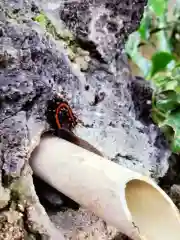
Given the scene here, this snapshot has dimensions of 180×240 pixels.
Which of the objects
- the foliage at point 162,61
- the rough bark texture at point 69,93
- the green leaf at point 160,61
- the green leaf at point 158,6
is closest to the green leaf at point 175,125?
the foliage at point 162,61

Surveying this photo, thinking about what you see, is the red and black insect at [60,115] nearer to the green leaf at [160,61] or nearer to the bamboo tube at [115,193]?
the bamboo tube at [115,193]

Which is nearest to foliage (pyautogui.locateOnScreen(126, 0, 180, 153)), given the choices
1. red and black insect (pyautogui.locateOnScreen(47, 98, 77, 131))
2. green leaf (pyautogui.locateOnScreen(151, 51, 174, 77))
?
green leaf (pyautogui.locateOnScreen(151, 51, 174, 77))

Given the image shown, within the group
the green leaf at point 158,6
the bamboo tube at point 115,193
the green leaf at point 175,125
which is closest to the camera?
the bamboo tube at point 115,193

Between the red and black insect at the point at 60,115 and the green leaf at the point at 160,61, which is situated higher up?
the green leaf at the point at 160,61

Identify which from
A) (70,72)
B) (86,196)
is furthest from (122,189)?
(70,72)

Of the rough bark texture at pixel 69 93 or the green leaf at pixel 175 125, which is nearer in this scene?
the rough bark texture at pixel 69 93

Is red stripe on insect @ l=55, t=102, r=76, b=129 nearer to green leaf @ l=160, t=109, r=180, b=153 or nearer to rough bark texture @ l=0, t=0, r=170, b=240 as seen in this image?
rough bark texture @ l=0, t=0, r=170, b=240

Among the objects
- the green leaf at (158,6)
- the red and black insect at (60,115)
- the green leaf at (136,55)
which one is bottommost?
the red and black insect at (60,115)
